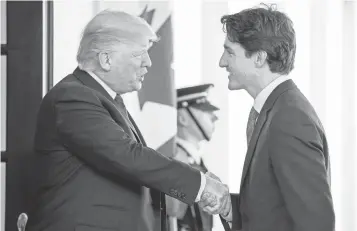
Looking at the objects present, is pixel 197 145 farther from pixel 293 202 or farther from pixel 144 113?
pixel 293 202

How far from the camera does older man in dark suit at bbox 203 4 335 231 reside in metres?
1.64

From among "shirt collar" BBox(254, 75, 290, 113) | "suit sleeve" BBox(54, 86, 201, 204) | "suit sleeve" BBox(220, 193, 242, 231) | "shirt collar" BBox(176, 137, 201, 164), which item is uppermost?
"shirt collar" BBox(254, 75, 290, 113)

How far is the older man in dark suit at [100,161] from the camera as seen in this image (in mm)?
1947

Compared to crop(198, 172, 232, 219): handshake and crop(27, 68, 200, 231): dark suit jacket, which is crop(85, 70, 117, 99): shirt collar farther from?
crop(198, 172, 232, 219): handshake

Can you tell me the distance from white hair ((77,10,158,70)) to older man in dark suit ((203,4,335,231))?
0.93 ft

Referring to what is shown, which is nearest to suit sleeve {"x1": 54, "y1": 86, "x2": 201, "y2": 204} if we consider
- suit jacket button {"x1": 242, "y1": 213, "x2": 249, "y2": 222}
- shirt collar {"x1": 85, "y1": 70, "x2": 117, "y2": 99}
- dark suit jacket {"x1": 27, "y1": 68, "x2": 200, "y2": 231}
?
dark suit jacket {"x1": 27, "y1": 68, "x2": 200, "y2": 231}

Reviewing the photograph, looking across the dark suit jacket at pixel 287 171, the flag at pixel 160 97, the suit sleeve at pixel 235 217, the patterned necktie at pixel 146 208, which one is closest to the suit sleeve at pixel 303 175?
the dark suit jacket at pixel 287 171

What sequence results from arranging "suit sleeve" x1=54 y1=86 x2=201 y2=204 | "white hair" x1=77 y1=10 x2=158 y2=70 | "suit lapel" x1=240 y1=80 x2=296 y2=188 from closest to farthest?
"suit lapel" x1=240 y1=80 x2=296 y2=188, "suit sleeve" x1=54 y1=86 x2=201 y2=204, "white hair" x1=77 y1=10 x2=158 y2=70

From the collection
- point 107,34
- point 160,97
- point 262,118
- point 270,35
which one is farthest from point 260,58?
point 160,97

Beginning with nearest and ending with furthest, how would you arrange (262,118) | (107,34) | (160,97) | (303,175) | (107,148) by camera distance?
(303,175)
(262,118)
(107,148)
(107,34)
(160,97)

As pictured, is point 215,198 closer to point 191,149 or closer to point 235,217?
point 235,217


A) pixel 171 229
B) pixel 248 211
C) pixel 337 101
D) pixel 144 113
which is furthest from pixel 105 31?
pixel 337 101

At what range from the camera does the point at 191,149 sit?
302 cm

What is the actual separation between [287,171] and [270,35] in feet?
1.34
